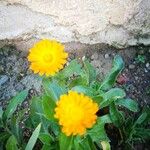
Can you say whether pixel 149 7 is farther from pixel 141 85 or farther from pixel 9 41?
pixel 9 41

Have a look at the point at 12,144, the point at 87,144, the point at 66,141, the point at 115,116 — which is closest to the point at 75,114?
the point at 66,141

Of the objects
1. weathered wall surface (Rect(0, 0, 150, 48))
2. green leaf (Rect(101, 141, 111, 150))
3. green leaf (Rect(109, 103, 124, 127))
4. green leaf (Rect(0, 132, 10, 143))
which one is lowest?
green leaf (Rect(0, 132, 10, 143))

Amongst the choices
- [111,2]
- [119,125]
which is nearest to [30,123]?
[119,125]

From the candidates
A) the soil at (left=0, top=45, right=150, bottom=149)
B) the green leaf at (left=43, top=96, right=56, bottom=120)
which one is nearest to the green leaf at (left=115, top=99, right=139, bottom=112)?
the soil at (left=0, top=45, right=150, bottom=149)

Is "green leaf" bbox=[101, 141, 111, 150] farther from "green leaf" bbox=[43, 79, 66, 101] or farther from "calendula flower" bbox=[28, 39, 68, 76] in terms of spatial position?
"calendula flower" bbox=[28, 39, 68, 76]

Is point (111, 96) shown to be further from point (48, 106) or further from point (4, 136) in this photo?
point (4, 136)

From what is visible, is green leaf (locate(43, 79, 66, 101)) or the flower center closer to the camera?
the flower center
